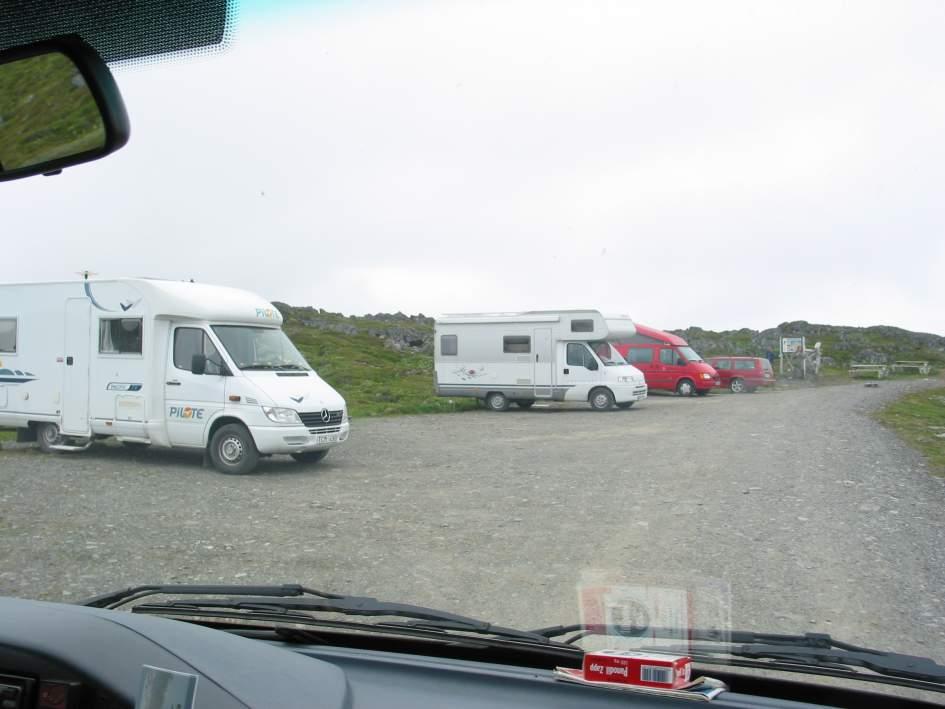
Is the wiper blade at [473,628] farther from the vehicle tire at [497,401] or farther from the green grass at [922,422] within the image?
the vehicle tire at [497,401]

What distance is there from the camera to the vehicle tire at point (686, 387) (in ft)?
102

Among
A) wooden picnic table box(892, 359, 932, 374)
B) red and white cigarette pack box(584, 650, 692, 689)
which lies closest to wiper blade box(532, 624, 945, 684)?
red and white cigarette pack box(584, 650, 692, 689)

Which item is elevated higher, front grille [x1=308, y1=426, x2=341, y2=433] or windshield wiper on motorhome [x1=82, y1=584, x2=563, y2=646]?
windshield wiper on motorhome [x1=82, y1=584, x2=563, y2=646]

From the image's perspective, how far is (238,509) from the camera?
8883 millimetres

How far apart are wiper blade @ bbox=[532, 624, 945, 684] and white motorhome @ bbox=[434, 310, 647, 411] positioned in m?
20.8

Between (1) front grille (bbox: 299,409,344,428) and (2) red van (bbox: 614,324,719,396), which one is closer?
(1) front grille (bbox: 299,409,344,428)

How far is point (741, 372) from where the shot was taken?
33.8 meters

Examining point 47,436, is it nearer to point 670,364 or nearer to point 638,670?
point 638,670

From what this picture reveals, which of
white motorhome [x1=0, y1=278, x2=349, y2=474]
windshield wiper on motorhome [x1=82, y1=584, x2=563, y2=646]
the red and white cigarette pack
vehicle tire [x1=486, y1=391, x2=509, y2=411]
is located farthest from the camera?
vehicle tire [x1=486, y1=391, x2=509, y2=411]

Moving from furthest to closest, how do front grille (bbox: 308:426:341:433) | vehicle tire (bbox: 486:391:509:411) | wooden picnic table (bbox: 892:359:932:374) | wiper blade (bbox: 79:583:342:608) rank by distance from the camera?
1. wooden picnic table (bbox: 892:359:932:374)
2. vehicle tire (bbox: 486:391:509:411)
3. front grille (bbox: 308:426:341:433)
4. wiper blade (bbox: 79:583:342:608)

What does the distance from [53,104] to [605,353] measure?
2184cm

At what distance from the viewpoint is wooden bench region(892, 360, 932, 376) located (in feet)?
144

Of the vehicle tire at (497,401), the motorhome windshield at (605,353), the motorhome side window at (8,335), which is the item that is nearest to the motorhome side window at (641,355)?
the motorhome windshield at (605,353)

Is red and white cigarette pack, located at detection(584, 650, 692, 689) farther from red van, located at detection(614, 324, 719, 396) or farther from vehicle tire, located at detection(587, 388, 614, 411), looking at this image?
red van, located at detection(614, 324, 719, 396)
